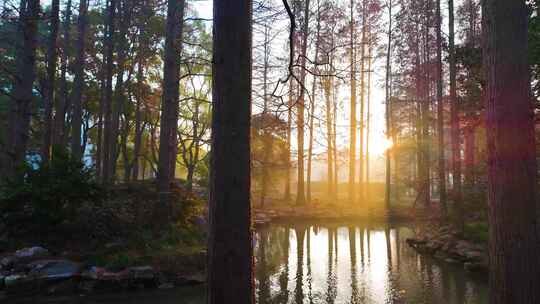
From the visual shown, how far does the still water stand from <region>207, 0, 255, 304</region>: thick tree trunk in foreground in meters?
3.76

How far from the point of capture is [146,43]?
16688mm

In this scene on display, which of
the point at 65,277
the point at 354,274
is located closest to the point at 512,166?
the point at 354,274

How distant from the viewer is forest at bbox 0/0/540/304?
2.65 meters

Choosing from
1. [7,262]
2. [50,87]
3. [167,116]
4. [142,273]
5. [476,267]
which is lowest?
[476,267]

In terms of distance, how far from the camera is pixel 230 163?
101 inches

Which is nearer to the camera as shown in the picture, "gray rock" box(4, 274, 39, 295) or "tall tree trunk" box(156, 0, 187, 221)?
"gray rock" box(4, 274, 39, 295)

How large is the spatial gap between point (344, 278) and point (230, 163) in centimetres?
580

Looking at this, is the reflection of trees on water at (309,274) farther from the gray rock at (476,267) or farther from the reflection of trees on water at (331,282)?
the gray rock at (476,267)

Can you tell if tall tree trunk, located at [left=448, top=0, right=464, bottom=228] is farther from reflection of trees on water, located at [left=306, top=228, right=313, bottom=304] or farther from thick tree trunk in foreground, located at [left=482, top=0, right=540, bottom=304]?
thick tree trunk in foreground, located at [left=482, top=0, right=540, bottom=304]

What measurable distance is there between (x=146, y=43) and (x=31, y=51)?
8.97 metres

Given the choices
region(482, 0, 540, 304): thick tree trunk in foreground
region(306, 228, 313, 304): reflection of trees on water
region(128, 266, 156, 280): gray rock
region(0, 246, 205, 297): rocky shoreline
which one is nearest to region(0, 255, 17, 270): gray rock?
region(0, 246, 205, 297): rocky shoreline

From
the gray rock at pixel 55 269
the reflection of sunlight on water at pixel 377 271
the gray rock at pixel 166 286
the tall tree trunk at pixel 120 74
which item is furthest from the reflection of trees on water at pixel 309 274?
the tall tree trunk at pixel 120 74

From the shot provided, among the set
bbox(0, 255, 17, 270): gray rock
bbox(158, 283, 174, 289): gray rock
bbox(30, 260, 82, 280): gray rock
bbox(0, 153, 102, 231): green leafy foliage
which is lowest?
bbox(158, 283, 174, 289): gray rock

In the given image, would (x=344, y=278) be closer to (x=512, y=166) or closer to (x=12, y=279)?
(x=512, y=166)
